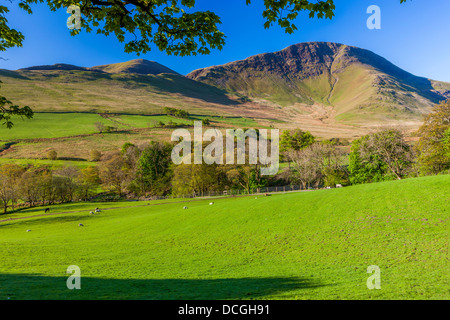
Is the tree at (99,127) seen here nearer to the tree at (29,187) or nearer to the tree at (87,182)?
the tree at (87,182)

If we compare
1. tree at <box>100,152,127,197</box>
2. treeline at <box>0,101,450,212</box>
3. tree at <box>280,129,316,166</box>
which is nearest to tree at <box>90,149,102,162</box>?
treeline at <box>0,101,450,212</box>

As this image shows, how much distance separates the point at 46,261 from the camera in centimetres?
1433

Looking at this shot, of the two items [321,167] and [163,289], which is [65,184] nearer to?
[163,289]

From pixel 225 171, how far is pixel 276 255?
57094 millimetres

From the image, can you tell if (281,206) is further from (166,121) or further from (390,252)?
(166,121)

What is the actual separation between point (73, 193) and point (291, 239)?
2956 inches

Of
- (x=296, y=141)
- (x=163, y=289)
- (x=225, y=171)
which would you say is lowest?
(x=163, y=289)

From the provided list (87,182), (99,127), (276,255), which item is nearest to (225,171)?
(87,182)

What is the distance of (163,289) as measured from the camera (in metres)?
8.27

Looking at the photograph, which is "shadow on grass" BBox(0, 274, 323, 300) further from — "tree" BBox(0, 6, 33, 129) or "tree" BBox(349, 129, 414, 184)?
"tree" BBox(349, 129, 414, 184)

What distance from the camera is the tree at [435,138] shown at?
4376 cm

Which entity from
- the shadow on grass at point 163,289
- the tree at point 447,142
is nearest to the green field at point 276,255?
the shadow on grass at point 163,289

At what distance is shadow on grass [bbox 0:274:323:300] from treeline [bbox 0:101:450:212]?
51.9 meters
